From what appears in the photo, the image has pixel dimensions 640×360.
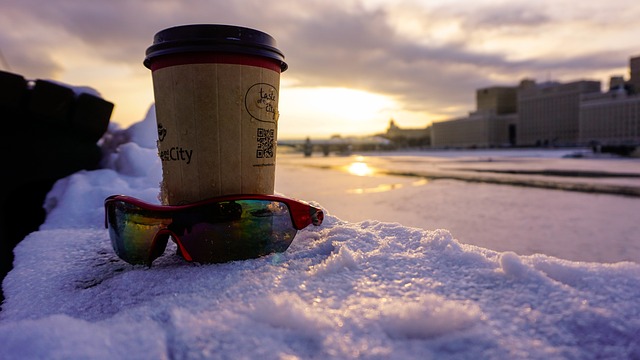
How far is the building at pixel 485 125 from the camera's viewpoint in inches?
4294

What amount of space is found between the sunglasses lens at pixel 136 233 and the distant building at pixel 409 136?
12532 cm

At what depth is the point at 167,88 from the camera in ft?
5.49

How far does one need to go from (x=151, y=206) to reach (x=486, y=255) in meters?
1.42

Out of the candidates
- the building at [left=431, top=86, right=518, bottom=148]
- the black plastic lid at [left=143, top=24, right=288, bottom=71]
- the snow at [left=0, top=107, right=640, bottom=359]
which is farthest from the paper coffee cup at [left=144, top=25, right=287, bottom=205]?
the building at [left=431, top=86, right=518, bottom=148]

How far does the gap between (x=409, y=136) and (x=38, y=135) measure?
146864 millimetres

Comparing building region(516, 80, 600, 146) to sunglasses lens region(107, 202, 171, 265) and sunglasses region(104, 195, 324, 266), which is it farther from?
sunglasses lens region(107, 202, 171, 265)

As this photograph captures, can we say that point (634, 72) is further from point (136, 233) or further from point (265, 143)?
point (136, 233)

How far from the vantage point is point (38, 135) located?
356cm

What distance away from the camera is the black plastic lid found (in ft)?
5.14

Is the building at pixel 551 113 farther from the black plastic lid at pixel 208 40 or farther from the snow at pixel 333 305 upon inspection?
Result: the black plastic lid at pixel 208 40

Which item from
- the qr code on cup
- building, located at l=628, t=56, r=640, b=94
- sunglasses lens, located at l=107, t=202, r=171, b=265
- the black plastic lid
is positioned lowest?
sunglasses lens, located at l=107, t=202, r=171, b=265

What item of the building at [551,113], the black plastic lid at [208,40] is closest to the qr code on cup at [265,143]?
the black plastic lid at [208,40]

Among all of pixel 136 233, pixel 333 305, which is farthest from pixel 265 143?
pixel 333 305

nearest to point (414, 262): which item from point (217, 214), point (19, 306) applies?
point (217, 214)
